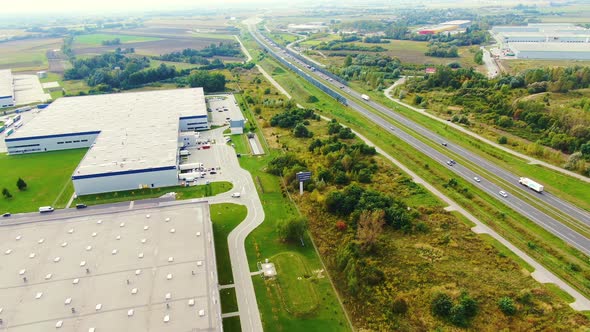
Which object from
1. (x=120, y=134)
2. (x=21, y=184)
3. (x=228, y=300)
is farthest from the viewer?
(x=120, y=134)

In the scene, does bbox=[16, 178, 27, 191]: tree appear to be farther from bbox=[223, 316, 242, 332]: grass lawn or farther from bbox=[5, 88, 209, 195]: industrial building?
bbox=[223, 316, 242, 332]: grass lawn

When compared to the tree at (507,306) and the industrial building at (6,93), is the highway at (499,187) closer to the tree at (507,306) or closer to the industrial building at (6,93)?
the tree at (507,306)

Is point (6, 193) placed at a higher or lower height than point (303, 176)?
lower

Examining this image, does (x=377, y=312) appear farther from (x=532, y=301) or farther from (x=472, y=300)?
(x=532, y=301)

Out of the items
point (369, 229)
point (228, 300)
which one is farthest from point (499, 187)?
point (228, 300)

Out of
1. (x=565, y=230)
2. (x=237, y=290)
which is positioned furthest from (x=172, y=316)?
(x=565, y=230)

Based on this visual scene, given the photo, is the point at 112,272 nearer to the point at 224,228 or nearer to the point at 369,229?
the point at 224,228
